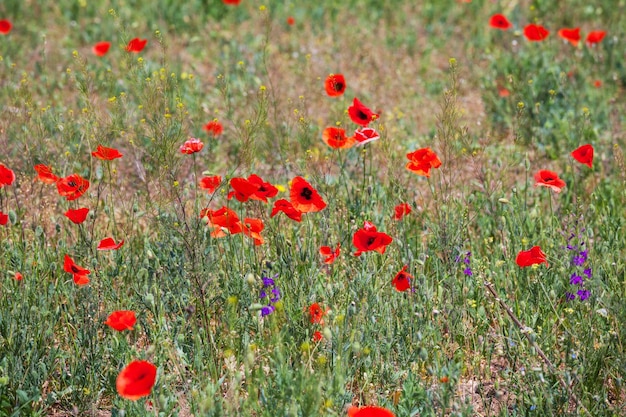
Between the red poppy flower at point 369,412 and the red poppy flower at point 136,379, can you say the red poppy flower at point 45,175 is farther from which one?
the red poppy flower at point 369,412

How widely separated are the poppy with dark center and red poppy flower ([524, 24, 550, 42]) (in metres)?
2.49

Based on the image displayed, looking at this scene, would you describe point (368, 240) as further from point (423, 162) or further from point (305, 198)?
point (423, 162)

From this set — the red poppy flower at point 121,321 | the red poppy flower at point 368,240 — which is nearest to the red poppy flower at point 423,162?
the red poppy flower at point 368,240

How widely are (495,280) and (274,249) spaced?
90cm

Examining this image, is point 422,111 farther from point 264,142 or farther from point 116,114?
point 116,114

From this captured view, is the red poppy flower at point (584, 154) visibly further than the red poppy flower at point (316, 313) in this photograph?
Yes

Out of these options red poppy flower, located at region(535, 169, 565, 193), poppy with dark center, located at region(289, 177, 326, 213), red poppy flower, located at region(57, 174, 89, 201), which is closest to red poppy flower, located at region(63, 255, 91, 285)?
red poppy flower, located at region(57, 174, 89, 201)


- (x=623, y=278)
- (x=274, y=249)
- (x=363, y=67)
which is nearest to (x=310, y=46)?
(x=363, y=67)

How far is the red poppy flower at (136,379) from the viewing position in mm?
2348

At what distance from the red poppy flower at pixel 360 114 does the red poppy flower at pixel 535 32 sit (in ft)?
6.42

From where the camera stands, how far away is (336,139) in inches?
140

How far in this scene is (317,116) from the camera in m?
5.44

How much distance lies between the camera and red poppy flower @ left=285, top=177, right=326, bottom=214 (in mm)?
3105

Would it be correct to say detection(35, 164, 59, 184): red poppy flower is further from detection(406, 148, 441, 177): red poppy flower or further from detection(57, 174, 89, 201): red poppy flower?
detection(406, 148, 441, 177): red poppy flower
